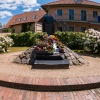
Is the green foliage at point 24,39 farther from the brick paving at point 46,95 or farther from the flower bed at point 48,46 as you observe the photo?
the brick paving at point 46,95

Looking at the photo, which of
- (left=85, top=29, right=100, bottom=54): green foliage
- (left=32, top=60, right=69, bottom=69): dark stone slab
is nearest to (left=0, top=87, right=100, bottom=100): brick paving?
(left=32, top=60, right=69, bottom=69): dark stone slab

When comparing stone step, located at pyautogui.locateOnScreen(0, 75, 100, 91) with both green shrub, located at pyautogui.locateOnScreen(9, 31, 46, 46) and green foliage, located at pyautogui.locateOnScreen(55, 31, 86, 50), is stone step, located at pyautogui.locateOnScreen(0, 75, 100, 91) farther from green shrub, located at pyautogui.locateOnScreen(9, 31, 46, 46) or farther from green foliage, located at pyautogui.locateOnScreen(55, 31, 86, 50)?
green shrub, located at pyautogui.locateOnScreen(9, 31, 46, 46)

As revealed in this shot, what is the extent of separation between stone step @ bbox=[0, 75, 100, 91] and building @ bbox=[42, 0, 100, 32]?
905 inches

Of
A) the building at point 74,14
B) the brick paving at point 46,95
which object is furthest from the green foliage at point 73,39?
the building at point 74,14

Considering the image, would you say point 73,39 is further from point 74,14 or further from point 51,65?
point 74,14

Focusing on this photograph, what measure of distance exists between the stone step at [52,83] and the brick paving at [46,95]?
0.17m

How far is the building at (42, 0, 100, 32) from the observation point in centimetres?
2841

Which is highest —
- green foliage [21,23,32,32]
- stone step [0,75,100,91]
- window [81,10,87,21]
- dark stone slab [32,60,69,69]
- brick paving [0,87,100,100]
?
window [81,10,87,21]

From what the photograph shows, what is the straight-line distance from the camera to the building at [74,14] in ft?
93.2

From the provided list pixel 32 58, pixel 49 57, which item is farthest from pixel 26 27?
pixel 49 57

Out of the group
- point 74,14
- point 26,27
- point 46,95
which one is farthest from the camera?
point 26,27

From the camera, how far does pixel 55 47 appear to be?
28.1 feet

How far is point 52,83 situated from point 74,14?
25038 mm

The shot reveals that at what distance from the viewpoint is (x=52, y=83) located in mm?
5258
